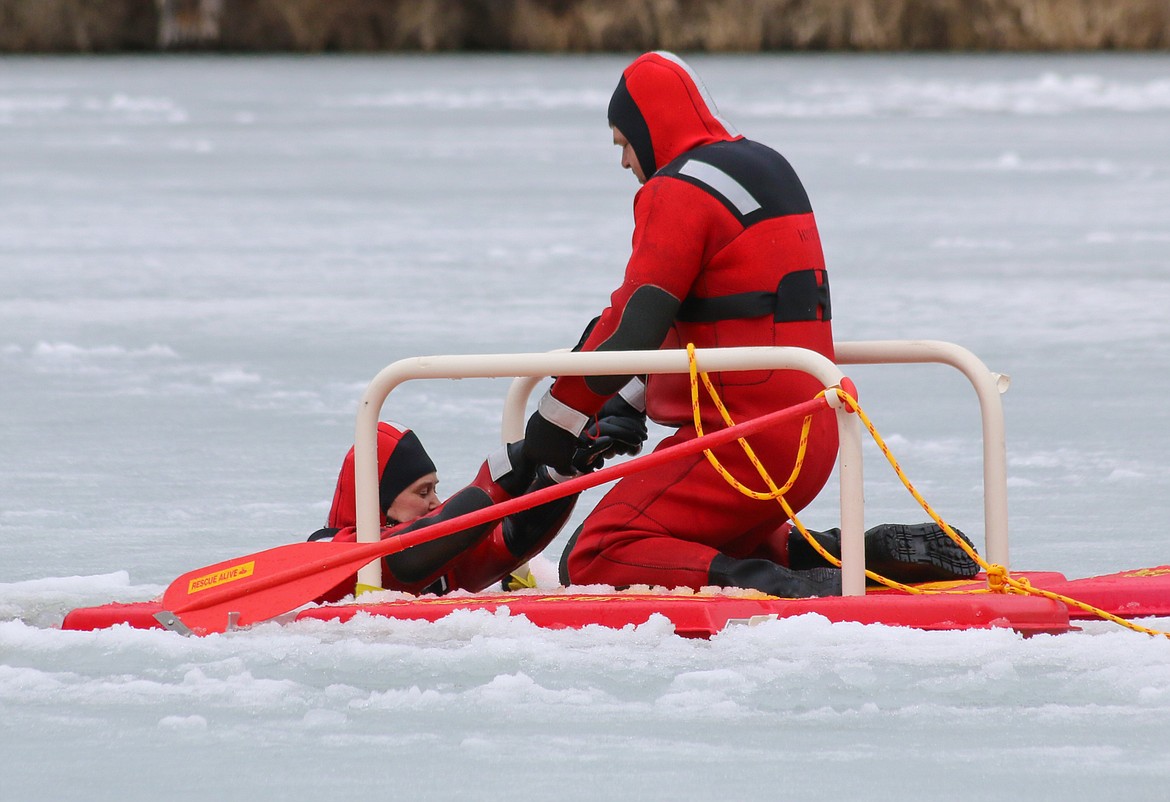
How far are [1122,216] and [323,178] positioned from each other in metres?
6.08

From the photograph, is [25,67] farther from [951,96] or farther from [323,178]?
[323,178]

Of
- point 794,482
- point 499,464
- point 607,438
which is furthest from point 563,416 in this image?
point 794,482

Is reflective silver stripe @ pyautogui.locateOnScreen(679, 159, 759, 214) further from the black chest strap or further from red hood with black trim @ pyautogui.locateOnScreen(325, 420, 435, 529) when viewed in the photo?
red hood with black trim @ pyautogui.locateOnScreen(325, 420, 435, 529)

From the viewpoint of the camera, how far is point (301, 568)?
3.79 m

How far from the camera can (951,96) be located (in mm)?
23953


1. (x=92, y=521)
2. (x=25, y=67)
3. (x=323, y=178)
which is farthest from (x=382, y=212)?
(x=25, y=67)

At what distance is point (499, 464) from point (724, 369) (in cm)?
59

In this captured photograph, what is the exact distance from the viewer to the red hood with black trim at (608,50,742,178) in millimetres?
3760

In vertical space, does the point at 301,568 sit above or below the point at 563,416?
below

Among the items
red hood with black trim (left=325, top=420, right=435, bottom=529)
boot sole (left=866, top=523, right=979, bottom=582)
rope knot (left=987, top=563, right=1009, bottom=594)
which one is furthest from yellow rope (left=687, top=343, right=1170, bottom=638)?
red hood with black trim (left=325, top=420, right=435, bottom=529)

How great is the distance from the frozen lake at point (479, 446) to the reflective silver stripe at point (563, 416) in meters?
0.39

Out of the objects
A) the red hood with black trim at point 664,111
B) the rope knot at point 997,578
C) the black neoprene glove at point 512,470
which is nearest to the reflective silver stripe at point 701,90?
the red hood with black trim at point 664,111

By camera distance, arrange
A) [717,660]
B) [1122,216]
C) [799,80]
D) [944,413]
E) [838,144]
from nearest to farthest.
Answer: [717,660] → [944,413] → [1122,216] → [838,144] → [799,80]

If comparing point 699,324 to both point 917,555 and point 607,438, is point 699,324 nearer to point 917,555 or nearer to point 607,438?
point 607,438
